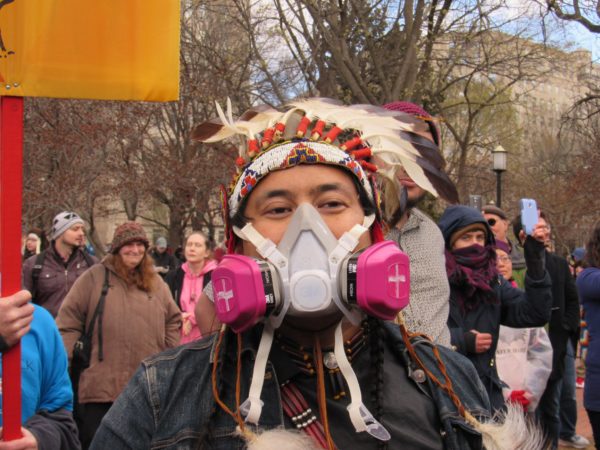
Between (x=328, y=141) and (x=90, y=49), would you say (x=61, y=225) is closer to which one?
(x=90, y=49)

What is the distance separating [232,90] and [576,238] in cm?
2397

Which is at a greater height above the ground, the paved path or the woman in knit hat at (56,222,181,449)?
the woman in knit hat at (56,222,181,449)

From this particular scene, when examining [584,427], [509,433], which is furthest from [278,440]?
[584,427]

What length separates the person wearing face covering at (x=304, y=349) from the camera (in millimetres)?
1735

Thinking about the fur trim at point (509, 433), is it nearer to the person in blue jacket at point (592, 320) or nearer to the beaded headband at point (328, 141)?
the beaded headband at point (328, 141)

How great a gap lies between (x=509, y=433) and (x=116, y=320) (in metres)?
4.02

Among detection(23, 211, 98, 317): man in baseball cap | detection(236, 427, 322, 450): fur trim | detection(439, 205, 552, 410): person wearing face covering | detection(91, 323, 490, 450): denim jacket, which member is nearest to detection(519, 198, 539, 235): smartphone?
detection(439, 205, 552, 410): person wearing face covering

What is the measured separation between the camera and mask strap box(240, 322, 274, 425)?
1.71 metres

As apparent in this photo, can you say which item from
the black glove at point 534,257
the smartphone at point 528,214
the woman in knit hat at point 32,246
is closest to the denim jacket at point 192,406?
the smartphone at point 528,214

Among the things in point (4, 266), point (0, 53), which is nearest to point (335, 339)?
point (4, 266)

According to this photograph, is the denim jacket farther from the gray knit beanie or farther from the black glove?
the gray knit beanie

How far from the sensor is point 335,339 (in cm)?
184

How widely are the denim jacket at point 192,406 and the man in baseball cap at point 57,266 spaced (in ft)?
16.4

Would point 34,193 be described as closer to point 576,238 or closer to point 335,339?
point 335,339
